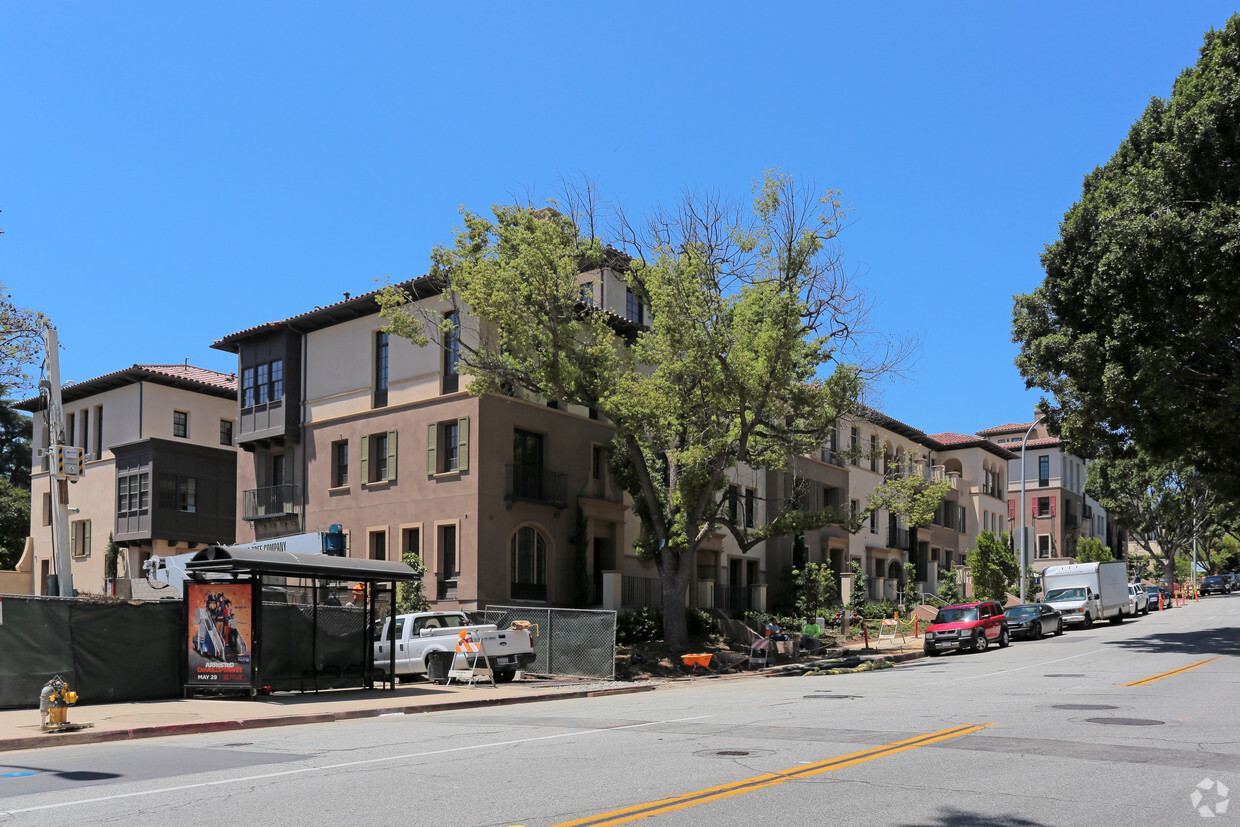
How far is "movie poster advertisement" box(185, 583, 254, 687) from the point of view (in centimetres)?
1944

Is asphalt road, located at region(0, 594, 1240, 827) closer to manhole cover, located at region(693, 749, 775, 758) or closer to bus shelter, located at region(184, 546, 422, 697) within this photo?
manhole cover, located at region(693, 749, 775, 758)

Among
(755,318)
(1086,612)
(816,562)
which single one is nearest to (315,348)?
(755,318)

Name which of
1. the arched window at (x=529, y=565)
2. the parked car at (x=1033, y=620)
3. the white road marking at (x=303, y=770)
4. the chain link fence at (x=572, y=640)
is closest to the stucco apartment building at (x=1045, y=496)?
the parked car at (x=1033, y=620)

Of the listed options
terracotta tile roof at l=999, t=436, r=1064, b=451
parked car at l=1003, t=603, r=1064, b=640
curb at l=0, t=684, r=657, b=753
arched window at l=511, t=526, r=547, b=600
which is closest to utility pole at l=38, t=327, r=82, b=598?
curb at l=0, t=684, r=657, b=753

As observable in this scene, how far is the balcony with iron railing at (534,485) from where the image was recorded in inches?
1321

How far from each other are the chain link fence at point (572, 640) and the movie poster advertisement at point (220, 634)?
845cm

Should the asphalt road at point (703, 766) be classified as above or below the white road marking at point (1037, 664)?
above

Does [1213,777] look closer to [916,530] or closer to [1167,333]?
[1167,333]

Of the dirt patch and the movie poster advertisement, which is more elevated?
the movie poster advertisement

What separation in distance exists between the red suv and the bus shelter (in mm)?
18794

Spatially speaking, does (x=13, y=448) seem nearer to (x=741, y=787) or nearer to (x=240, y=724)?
(x=240, y=724)

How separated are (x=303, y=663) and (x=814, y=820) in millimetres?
15427

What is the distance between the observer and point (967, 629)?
33.9m

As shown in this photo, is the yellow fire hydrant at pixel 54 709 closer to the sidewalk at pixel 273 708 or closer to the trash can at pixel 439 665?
the sidewalk at pixel 273 708
